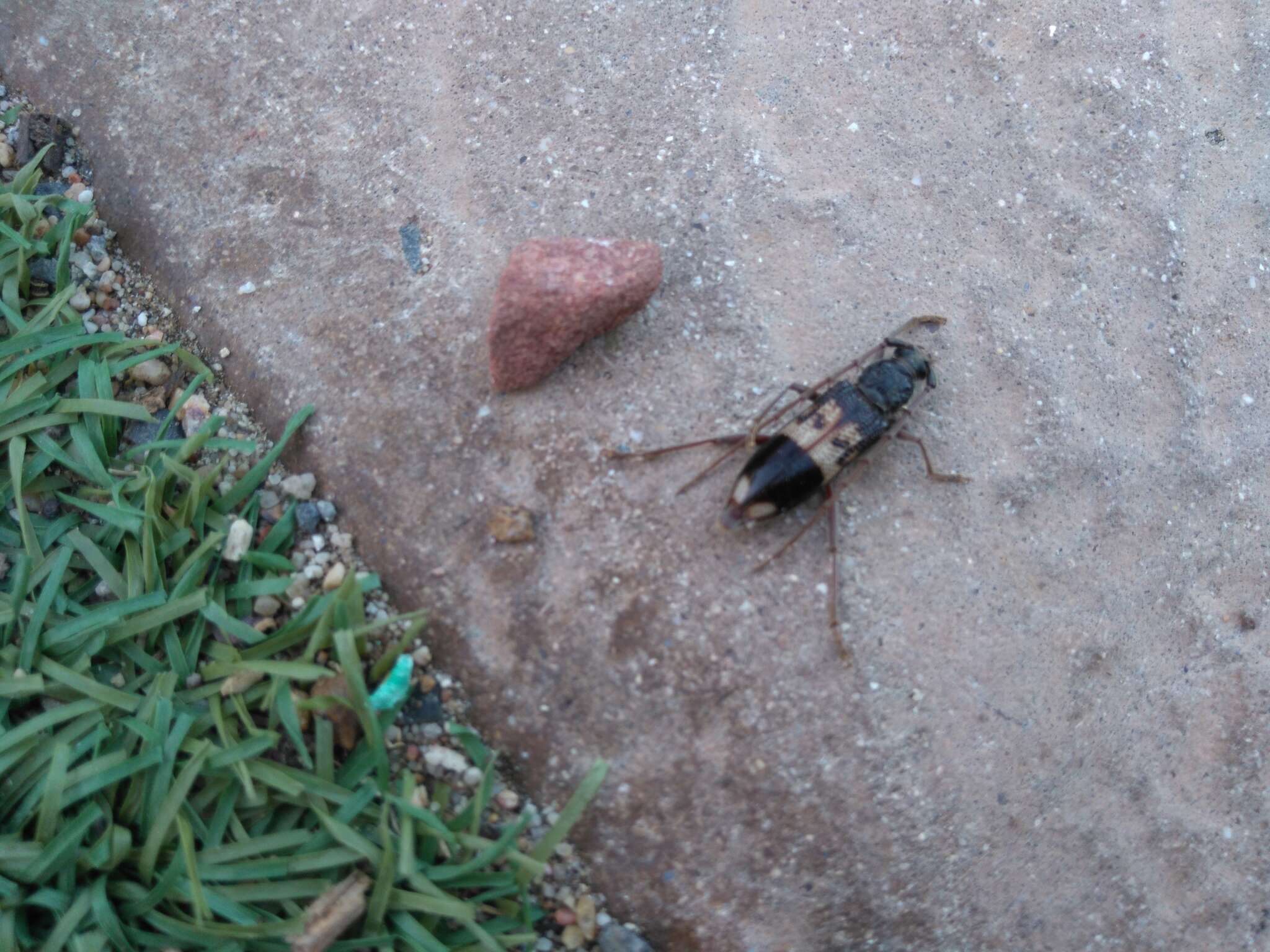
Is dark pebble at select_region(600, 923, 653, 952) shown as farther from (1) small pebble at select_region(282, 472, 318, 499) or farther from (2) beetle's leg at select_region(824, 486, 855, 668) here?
(1) small pebble at select_region(282, 472, 318, 499)

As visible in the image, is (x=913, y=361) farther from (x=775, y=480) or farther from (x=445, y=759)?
(x=445, y=759)

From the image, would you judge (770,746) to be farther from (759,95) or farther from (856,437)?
(759,95)

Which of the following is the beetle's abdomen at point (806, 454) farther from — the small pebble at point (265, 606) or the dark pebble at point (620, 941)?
the small pebble at point (265, 606)

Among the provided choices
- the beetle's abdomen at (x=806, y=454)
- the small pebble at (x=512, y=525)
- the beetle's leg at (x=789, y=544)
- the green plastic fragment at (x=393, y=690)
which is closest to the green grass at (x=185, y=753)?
the green plastic fragment at (x=393, y=690)

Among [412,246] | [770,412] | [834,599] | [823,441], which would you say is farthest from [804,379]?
[412,246]

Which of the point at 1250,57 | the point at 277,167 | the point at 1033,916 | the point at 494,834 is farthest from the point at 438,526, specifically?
the point at 1250,57

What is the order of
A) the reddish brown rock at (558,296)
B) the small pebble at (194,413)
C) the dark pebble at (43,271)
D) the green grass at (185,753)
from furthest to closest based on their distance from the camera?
the dark pebble at (43,271) < the small pebble at (194,413) < the reddish brown rock at (558,296) < the green grass at (185,753)
